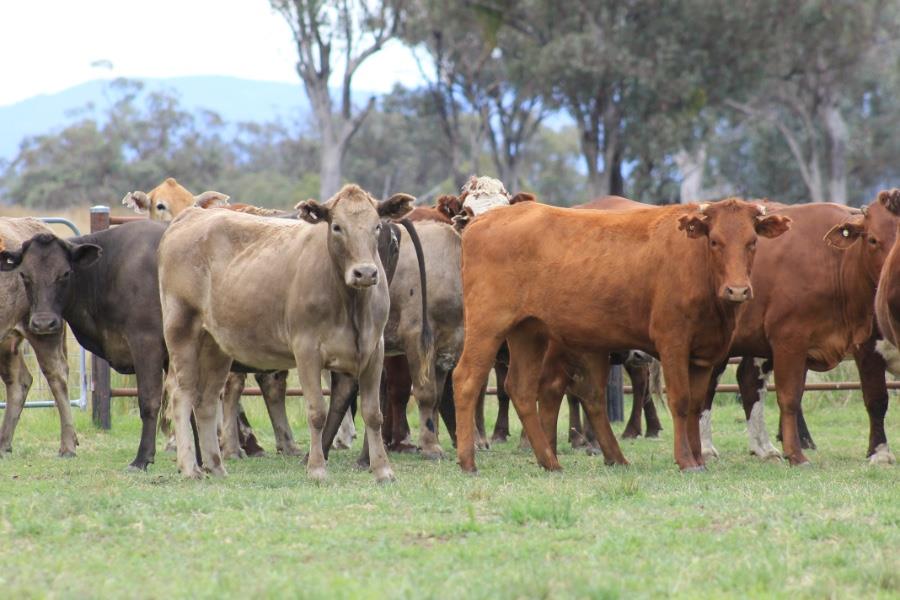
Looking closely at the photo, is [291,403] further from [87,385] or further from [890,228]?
[890,228]

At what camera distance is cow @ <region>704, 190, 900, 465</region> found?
34.0ft

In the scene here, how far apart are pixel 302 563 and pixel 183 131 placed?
60873mm

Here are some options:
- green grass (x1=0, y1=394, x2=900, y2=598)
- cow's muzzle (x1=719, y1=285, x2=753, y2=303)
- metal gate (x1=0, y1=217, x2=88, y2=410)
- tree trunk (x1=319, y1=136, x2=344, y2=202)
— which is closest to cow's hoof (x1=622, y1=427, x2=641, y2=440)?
green grass (x1=0, y1=394, x2=900, y2=598)

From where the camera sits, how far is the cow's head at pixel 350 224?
9109 mm

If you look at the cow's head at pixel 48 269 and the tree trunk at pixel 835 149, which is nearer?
the cow's head at pixel 48 269

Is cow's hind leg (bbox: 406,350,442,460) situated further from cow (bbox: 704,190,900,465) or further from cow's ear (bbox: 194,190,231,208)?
cow's ear (bbox: 194,190,231,208)

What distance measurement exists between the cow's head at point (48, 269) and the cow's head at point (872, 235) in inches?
224

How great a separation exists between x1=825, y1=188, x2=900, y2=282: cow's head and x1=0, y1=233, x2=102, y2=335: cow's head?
18.7 ft

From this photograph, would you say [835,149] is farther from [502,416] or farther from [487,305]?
[487,305]

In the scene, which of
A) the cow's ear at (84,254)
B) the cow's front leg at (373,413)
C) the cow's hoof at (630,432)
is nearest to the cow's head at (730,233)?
the cow's front leg at (373,413)

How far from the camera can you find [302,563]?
20.4 ft

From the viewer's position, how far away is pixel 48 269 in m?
11.1

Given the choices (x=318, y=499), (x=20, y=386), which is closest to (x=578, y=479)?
(x=318, y=499)

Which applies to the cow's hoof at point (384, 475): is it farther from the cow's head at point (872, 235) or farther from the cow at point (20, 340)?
the cow's head at point (872, 235)
